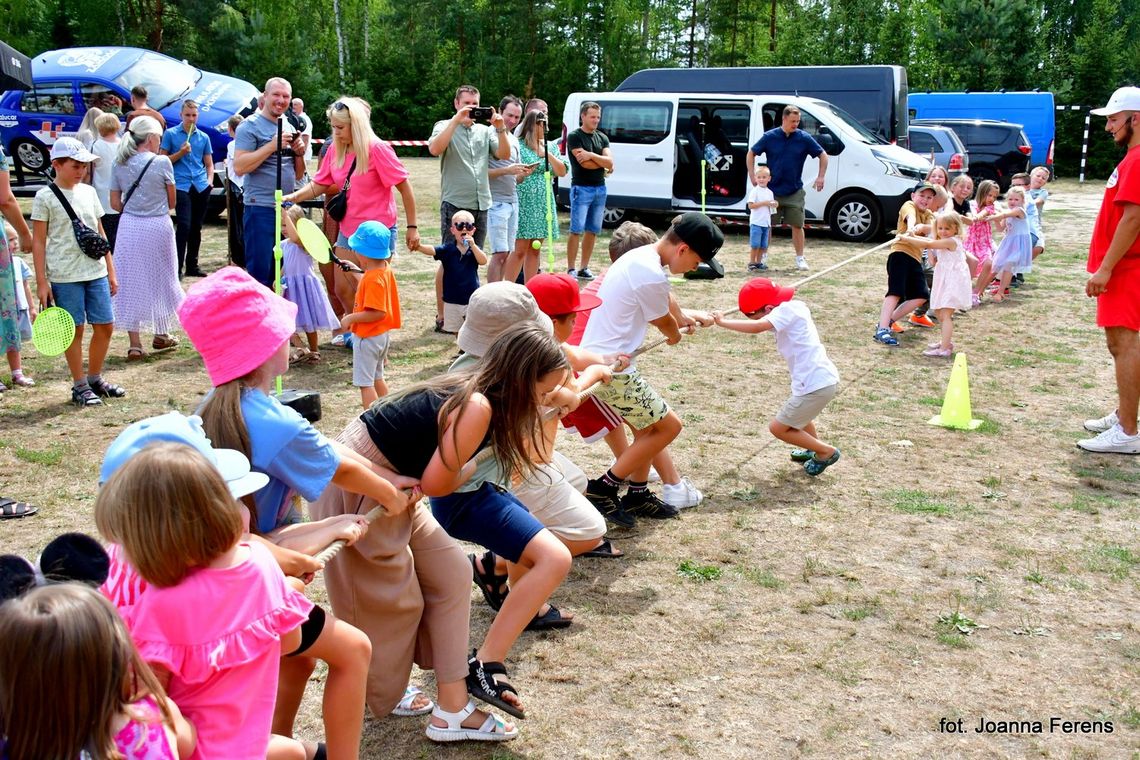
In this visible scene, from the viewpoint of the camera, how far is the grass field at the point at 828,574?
11.3 ft

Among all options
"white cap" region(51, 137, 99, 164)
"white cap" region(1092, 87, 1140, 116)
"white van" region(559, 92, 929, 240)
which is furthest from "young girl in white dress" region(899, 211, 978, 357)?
"white cap" region(51, 137, 99, 164)

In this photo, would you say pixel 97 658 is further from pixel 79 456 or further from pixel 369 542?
pixel 79 456

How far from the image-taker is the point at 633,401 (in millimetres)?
4930

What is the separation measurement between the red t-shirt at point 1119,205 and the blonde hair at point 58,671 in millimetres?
5896

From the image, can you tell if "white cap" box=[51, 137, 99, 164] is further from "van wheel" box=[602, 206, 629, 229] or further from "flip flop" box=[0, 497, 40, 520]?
"van wheel" box=[602, 206, 629, 229]

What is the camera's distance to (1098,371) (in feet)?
26.9

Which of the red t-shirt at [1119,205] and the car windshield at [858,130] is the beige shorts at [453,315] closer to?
the red t-shirt at [1119,205]

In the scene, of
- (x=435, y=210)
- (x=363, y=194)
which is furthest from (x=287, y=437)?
(x=435, y=210)

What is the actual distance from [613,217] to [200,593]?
1462 cm

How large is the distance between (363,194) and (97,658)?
6.04m

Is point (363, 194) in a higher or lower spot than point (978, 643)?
higher

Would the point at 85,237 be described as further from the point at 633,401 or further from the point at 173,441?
the point at 173,441

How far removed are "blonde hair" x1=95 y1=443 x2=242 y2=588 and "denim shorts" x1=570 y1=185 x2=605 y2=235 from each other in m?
9.66

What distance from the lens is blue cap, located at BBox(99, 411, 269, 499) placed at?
226 cm
